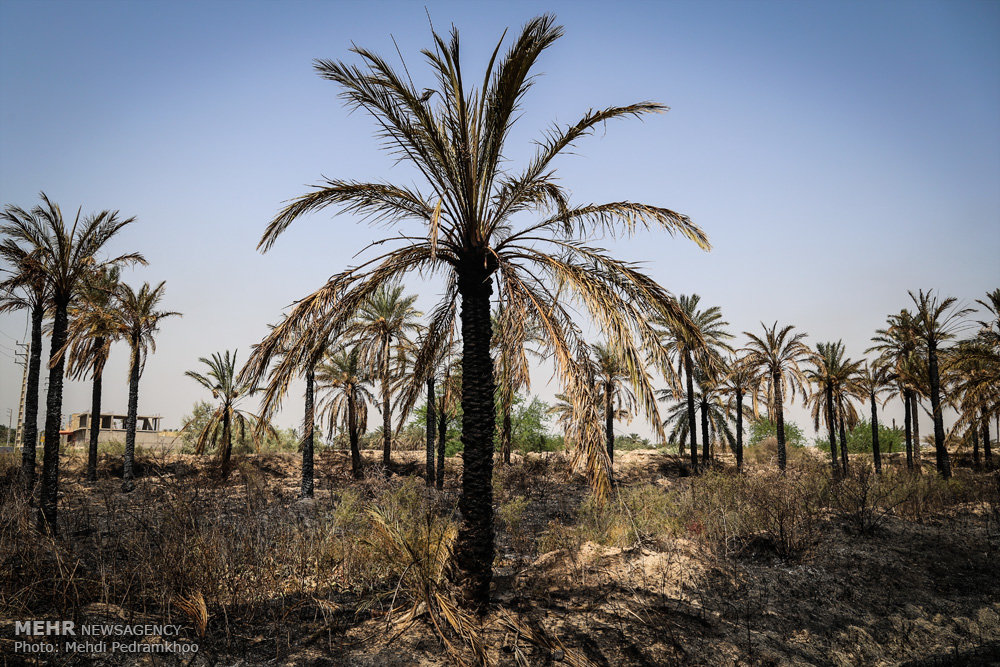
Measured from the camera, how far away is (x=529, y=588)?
31.5 feet

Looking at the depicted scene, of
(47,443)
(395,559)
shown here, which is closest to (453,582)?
(395,559)

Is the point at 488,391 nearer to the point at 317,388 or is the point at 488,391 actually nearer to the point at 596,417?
the point at 596,417

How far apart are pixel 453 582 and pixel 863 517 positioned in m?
10.7

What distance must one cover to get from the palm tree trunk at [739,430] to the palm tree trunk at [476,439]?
28885mm

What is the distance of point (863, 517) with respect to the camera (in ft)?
43.8

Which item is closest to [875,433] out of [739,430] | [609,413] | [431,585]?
[739,430]

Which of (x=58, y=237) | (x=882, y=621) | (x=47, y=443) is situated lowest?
(x=882, y=621)

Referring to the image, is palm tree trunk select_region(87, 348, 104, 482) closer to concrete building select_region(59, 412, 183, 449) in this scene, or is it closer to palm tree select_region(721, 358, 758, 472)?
concrete building select_region(59, 412, 183, 449)

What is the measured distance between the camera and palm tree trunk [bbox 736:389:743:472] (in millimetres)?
34219

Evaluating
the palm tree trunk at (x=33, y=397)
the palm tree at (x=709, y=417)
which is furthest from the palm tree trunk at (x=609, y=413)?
the palm tree trunk at (x=33, y=397)

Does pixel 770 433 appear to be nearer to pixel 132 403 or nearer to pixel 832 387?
pixel 832 387

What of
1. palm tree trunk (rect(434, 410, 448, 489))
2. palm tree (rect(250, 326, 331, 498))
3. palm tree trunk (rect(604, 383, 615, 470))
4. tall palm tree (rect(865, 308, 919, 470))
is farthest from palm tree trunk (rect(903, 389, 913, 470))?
palm tree (rect(250, 326, 331, 498))

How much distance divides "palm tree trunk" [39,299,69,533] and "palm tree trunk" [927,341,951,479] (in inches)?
1457

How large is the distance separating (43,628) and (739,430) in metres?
34.9
